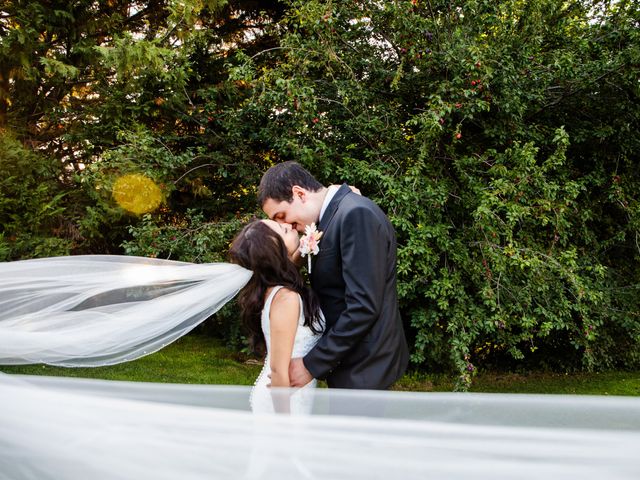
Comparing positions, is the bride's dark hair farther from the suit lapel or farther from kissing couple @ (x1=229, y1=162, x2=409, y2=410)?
the suit lapel

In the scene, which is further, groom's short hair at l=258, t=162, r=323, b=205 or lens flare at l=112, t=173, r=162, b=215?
lens flare at l=112, t=173, r=162, b=215

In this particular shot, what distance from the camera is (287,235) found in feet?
9.16

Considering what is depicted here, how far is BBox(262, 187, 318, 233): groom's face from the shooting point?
2932mm

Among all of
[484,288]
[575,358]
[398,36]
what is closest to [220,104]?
[398,36]

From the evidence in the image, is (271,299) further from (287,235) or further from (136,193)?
(136,193)

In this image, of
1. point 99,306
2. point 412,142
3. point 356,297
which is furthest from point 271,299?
point 412,142

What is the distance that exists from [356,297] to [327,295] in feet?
1.10

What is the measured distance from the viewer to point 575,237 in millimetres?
7508

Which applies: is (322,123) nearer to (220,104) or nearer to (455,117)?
(455,117)

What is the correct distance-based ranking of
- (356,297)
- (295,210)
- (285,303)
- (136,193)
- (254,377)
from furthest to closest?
1. (136,193)
2. (254,377)
3. (295,210)
4. (285,303)
5. (356,297)

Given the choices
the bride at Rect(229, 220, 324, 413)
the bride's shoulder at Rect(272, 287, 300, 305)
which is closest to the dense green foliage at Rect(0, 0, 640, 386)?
the bride at Rect(229, 220, 324, 413)

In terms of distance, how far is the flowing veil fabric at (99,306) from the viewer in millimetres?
2650

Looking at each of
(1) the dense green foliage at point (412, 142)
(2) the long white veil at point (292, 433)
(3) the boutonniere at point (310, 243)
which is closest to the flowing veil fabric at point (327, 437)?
(2) the long white veil at point (292, 433)

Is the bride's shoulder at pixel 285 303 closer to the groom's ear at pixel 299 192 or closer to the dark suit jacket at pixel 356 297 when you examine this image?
the dark suit jacket at pixel 356 297
